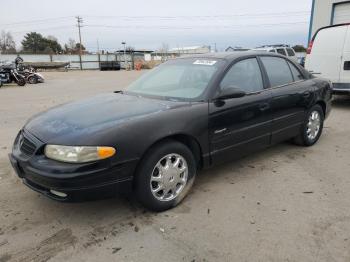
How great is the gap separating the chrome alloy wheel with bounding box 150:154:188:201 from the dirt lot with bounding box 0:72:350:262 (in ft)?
0.61

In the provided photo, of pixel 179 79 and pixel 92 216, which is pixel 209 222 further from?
pixel 179 79

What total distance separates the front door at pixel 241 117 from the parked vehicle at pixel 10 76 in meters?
16.2

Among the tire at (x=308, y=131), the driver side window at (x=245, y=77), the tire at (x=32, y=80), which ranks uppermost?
the driver side window at (x=245, y=77)

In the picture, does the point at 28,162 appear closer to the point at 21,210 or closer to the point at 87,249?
the point at 21,210

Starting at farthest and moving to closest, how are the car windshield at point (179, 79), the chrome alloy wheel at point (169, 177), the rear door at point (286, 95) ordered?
the rear door at point (286, 95) < the car windshield at point (179, 79) < the chrome alloy wheel at point (169, 177)

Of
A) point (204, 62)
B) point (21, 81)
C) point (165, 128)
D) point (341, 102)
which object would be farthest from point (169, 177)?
point (21, 81)

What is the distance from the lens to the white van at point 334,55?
8.15 metres

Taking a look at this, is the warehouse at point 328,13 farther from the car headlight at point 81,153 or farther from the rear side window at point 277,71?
the car headlight at point 81,153

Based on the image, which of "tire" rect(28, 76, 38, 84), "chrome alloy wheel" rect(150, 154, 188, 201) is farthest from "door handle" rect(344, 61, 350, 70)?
"tire" rect(28, 76, 38, 84)

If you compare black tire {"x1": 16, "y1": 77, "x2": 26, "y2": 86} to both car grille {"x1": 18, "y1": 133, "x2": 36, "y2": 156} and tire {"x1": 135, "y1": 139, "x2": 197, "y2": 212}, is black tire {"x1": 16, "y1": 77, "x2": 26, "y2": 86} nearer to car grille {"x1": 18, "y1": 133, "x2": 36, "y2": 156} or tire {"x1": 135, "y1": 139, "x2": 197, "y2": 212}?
car grille {"x1": 18, "y1": 133, "x2": 36, "y2": 156}

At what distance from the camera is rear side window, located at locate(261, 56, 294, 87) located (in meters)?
4.54

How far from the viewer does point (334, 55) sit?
8.34 m

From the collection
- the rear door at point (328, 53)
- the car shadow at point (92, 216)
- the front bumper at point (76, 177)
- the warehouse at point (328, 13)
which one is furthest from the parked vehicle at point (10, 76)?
the front bumper at point (76, 177)

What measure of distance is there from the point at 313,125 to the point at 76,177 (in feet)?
13.3
